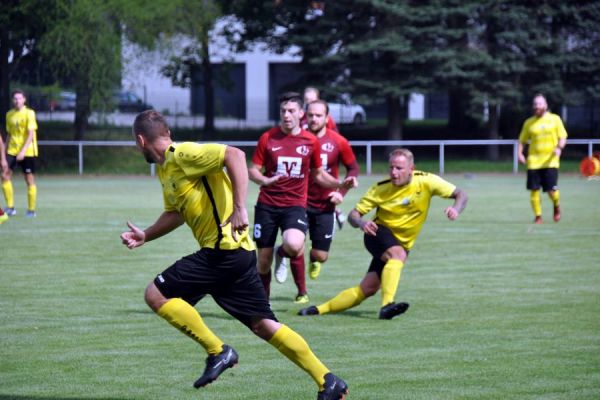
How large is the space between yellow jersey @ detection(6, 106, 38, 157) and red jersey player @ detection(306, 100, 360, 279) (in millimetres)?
9597

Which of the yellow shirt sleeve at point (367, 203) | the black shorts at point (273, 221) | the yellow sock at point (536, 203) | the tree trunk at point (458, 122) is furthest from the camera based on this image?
the tree trunk at point (458, 122)

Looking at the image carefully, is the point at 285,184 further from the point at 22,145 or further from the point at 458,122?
the point at 458,122

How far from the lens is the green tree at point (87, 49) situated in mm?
34500

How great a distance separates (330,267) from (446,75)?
74.4 feet

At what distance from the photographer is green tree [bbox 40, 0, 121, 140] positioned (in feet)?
113

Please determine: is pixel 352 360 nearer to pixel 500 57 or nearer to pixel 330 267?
pixel 330 267

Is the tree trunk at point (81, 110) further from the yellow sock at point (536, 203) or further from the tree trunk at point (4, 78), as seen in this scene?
the yellow sock at point (536, 203)

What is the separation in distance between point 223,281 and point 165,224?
582 mm

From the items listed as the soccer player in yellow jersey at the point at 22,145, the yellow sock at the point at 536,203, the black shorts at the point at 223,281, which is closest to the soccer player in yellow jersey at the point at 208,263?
the black shorts at the point at 223,281

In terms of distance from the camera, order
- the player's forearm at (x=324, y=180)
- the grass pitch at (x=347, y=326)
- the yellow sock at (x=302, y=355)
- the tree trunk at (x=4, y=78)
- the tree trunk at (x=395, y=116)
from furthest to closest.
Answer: the tree trunk at (x=395, y=116)
the tree trunk at (x=4, y=78)
the player's forearm at (x=324, y=180)
the grass pitch at (x=347, y=326)
the yellow sock at (x=302, y=355)

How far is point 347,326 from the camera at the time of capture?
9.41 m

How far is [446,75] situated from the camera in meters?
35.1

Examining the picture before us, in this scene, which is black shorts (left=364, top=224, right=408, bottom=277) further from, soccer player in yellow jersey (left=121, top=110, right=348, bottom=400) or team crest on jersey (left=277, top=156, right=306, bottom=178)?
soccer player in yellow jersey (left=121, top=110, right=348, bottom=400)

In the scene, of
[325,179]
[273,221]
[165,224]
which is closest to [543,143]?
[325,179]
